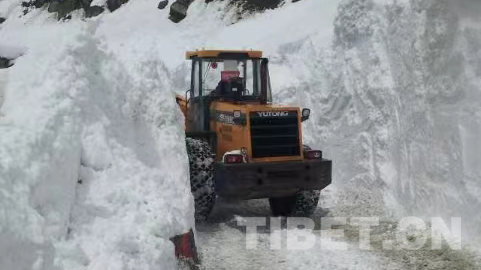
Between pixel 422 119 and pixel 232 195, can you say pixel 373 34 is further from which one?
pixel 232 195

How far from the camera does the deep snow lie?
512 cm

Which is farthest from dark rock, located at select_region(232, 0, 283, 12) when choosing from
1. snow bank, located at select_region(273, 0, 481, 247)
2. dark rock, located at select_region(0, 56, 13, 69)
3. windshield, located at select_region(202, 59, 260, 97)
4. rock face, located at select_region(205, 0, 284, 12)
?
dark rock, located at select_region(0, 56, 13, 69)

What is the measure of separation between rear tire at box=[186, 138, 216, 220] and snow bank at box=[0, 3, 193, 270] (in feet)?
2.85

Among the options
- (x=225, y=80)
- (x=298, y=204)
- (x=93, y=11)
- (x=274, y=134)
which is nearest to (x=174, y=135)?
(x=274, y=134)

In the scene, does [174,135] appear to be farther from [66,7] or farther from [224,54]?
[66,7]

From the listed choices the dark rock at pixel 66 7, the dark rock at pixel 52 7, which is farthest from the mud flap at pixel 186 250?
the dark rock at pixel 52 7

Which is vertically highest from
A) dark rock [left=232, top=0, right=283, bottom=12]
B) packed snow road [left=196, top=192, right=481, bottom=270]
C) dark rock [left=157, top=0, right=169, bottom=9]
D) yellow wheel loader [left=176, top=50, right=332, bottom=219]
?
dark rock [left=157, top=0, right=169, bottom=9]

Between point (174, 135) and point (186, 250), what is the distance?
5.33 ft

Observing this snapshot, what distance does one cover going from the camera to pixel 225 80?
942 cm

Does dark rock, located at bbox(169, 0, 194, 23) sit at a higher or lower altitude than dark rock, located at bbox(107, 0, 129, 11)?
lower

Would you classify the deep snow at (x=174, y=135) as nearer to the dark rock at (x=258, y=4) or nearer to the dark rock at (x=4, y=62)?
the dark rock at (x=4, y=62)

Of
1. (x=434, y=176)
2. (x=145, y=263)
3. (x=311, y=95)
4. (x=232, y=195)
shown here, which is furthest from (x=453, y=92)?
(x=145, y=263)

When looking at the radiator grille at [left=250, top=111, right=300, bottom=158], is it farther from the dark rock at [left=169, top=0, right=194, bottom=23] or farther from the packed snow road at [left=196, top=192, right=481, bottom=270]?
the dark rock at [left=169, top=0, right=194, bottom=23]

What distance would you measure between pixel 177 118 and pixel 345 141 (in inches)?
177
